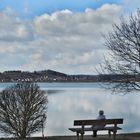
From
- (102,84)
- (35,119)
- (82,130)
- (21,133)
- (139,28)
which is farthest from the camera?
(35,119)

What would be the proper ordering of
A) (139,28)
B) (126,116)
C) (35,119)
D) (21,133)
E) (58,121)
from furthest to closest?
(126,116) < (58,121) < (35,119) < (21,133) < (139,28)

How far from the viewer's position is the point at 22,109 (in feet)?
92.7

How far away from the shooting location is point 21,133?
27.0 metres

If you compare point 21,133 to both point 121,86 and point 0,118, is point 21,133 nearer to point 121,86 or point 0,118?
point 0,118

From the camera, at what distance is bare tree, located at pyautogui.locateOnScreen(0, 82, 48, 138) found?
27844 mm

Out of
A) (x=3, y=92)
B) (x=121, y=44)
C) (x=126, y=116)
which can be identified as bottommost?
(x=126, y=116)

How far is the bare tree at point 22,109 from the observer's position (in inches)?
1096

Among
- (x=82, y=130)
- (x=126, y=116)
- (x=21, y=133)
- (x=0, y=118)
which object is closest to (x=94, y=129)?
(x=82, y=130)

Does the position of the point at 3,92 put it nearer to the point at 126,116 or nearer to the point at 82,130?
the point at 82,130

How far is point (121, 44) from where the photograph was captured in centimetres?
2189

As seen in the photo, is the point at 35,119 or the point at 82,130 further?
the point at 35,119

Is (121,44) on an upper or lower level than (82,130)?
upper

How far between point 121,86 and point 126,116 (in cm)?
3688

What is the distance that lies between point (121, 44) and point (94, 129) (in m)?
5.36
